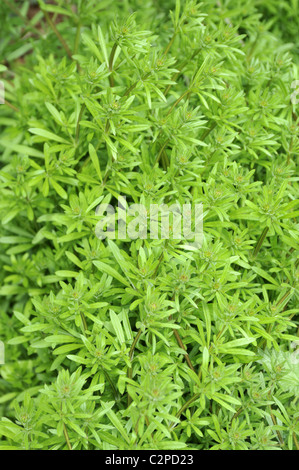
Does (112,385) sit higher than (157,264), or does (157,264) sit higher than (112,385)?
(157,264)

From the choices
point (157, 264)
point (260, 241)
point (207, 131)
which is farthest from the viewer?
point (207, 131)

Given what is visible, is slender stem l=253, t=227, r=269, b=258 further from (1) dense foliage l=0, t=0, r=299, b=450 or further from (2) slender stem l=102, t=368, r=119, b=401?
(2) slender stem l=102, t=368, r=119, b=401

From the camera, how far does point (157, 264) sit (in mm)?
1581

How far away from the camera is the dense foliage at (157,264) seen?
1.53 m

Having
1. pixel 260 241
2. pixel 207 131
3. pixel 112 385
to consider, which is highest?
pixel 207 131

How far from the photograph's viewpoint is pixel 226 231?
1813mm

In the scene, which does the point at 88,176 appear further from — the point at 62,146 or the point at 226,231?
the point at 226,231

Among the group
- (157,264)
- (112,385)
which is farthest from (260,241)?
(112,385)

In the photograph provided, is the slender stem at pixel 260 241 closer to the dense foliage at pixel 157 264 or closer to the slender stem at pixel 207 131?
the dense foliage at pixel 157 264

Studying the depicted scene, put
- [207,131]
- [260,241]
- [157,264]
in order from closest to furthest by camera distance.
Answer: [157,264] → [260,241] → [207,131]

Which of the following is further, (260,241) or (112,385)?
(260,241)

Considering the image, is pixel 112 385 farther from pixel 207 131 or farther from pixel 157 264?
pixel 207 131

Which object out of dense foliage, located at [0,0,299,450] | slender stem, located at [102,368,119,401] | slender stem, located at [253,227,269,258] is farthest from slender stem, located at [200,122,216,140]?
slender stem, located at [102,368,119,401]

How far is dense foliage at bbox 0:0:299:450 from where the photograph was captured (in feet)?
5.02
